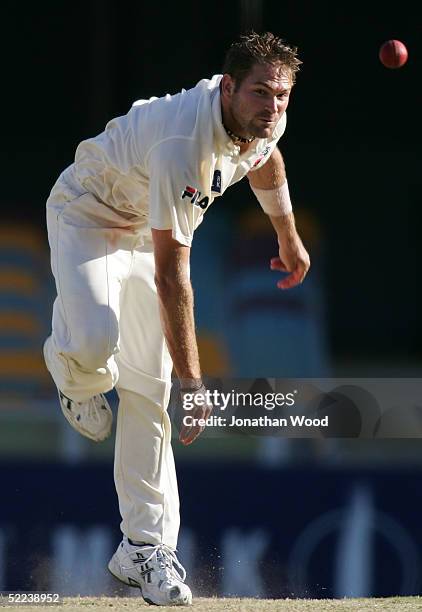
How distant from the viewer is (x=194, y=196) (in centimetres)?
339

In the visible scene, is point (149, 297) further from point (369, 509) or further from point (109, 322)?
point (369, 509)

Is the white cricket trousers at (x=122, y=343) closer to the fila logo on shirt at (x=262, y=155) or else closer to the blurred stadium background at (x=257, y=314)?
the fila logo on shirt at (x=262, y=155)

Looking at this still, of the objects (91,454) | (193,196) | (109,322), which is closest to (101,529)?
(91,454)

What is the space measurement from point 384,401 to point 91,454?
39.1 inches

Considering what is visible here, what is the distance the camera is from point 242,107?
3.42 metres

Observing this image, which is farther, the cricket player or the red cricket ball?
the red cricket ball

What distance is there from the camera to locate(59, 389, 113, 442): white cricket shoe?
3711 millimetres

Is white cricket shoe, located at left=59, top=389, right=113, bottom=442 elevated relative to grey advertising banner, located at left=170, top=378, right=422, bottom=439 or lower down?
elevated

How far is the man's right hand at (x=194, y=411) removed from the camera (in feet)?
10.9

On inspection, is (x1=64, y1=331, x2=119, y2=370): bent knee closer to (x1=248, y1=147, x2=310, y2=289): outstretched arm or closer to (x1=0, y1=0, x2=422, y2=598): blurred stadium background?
(x1=248, y1=147, x2=310, y2=289): outstretched arm

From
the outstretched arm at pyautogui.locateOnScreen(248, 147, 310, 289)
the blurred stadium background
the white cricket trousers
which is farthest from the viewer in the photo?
the blurred stadium background

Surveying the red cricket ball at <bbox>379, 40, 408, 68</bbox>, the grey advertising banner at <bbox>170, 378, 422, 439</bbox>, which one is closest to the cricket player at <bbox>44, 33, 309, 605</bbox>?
the red cricket ball at <bbox>379, 40, 408, 68</bbox>

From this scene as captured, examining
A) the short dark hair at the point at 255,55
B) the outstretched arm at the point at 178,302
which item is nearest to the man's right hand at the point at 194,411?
the outstretched arm at the point at 178,302

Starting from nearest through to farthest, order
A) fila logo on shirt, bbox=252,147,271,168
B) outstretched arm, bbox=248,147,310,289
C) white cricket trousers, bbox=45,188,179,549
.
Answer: white cricket trousers, bbox=45,188,179,549
fila logo on shirt, bbox=252,147,271,168
outstretched arm, bbox=248,147,310,289
